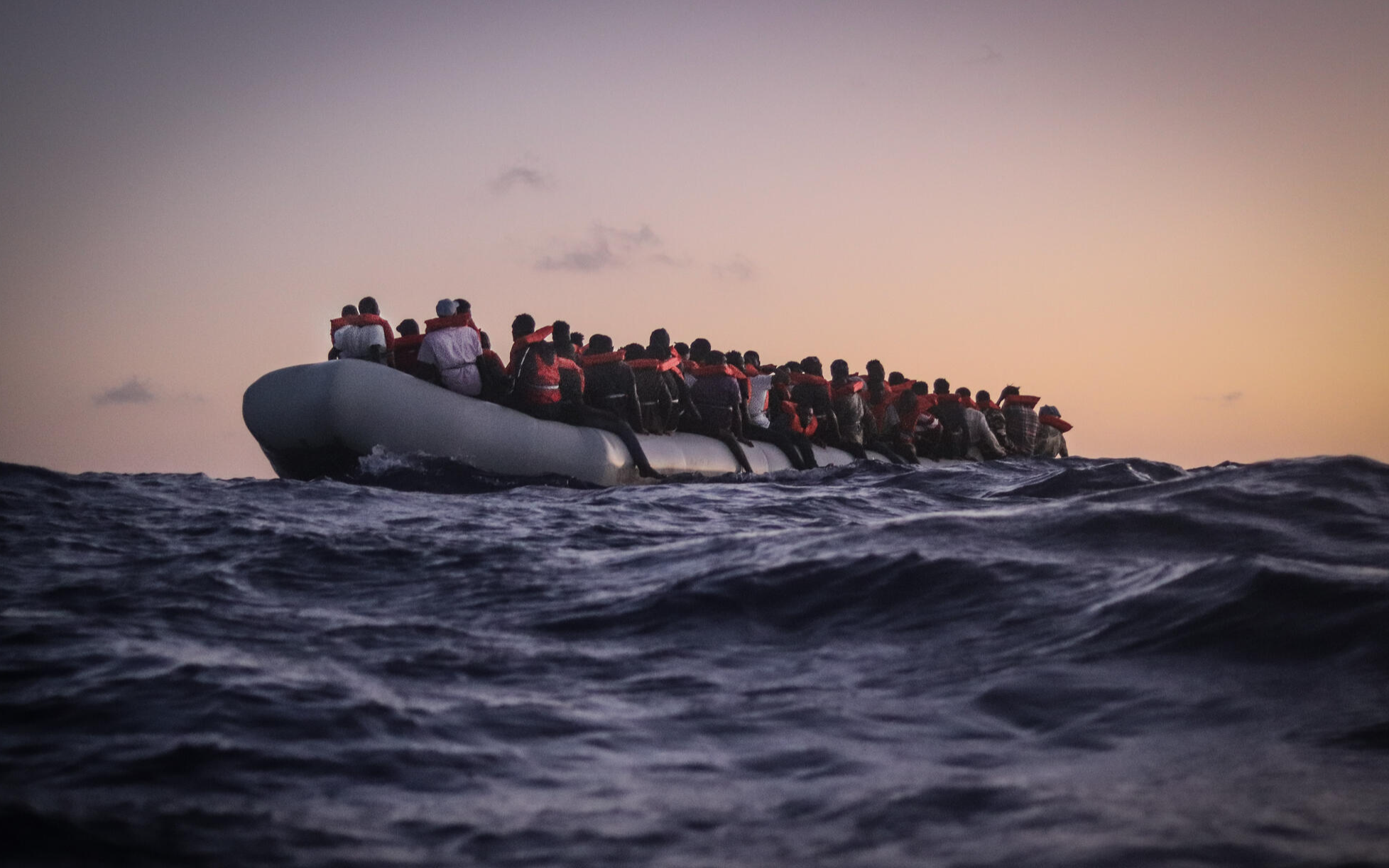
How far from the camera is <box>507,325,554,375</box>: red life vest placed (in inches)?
480

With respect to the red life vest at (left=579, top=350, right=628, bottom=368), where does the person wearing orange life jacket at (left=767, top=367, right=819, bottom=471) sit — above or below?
below

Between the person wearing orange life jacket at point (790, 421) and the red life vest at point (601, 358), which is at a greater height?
the red life vest at point (601, 358)

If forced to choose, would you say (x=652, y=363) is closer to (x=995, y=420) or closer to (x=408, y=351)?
(x=408, y=351)

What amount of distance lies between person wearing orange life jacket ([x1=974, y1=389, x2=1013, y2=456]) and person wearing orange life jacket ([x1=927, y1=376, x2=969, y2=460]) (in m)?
2.28

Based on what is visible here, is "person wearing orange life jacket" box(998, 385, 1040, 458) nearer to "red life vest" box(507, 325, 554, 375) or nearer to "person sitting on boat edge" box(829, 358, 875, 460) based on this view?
"person sitting on boat edge" box(829, 358, 875, 460)

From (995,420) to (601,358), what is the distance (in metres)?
14.0

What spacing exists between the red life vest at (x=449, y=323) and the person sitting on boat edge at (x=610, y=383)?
193 centimetres

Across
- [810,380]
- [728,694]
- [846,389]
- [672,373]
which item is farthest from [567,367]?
[728,694]

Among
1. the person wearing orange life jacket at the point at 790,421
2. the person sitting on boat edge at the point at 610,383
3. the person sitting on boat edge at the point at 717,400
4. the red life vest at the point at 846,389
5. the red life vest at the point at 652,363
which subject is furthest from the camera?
the red life vest at the point at 846,389

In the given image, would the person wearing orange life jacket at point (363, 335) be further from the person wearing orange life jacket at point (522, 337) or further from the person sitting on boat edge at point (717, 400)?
the person sitting on boat edge at point (717, 400)

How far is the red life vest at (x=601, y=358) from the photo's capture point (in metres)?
13.5

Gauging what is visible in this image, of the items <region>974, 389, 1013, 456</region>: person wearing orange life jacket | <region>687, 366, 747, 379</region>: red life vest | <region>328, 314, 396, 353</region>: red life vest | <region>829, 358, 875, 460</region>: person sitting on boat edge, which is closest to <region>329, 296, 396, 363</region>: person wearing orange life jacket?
<region>328, 314, 396, 353</region>: red life vest

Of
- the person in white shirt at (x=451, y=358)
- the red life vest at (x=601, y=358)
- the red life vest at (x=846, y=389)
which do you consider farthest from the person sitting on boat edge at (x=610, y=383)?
the red life vest at (x=846, y=389)

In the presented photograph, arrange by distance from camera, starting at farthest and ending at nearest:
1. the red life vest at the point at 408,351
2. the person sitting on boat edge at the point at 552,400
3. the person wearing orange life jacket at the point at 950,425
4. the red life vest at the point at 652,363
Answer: the person wearing orange life jacket at the point at 950,425
the red life vest at the point at 652,363
the red life vest at the point at 408,351
the person sitting on boat edge at the point at 552,400
